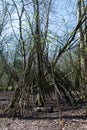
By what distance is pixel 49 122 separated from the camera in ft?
27.3

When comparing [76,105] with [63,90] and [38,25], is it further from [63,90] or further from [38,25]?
[38,25]

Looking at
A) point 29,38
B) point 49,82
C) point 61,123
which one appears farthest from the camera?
point 49,82

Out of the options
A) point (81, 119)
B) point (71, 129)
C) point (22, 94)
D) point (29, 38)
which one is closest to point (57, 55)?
point (29, 38)

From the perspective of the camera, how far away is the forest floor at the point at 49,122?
7.85 meters

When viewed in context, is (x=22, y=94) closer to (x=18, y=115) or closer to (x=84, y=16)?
(x=18, y=115)

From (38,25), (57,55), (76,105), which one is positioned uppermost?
(38,25)

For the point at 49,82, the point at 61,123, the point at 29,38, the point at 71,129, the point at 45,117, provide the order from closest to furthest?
1. the point at 71,129
2. the point at 61,123
3. the point at 45,117
4. the point at 29,38
5. the point at 49,82

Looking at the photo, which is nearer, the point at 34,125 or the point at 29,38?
the point at 34,125

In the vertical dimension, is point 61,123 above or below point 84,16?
below

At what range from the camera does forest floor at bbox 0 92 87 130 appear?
7.85m

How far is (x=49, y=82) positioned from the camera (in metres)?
10.8

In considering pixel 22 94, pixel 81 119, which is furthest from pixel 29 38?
pixel 81 119

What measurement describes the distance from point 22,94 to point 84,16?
3.20 m

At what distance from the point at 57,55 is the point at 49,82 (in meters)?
1.32
